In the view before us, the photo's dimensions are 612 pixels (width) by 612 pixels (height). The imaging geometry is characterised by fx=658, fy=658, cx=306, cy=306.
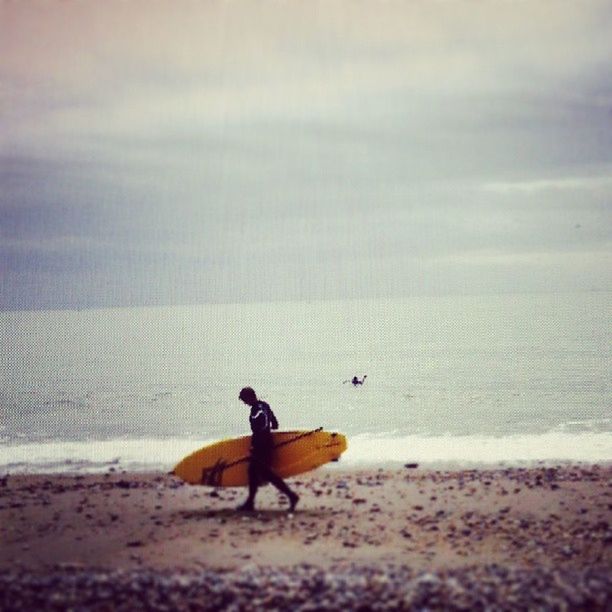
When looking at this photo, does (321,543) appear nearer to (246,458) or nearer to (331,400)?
(246,458)

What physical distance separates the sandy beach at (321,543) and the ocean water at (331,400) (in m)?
5.80

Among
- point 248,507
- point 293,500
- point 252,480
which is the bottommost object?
point 248,507

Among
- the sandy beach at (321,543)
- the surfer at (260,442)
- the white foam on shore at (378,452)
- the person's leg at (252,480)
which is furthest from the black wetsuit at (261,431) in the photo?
the white foam on shore at (378,452)

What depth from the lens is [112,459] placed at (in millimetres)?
22750

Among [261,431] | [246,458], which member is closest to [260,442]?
[261,431]

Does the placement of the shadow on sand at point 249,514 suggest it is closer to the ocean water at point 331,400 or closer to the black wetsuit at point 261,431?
the black wetsuit at point 261,431

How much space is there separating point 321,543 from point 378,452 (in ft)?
43.8

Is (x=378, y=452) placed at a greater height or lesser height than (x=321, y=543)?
lesser

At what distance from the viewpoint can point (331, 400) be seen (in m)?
43.7

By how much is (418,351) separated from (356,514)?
69944 millimetres

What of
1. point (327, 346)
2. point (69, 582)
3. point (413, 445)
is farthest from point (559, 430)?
point (327, 346)

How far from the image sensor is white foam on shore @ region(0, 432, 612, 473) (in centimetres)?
2109

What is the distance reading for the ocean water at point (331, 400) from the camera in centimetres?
2406

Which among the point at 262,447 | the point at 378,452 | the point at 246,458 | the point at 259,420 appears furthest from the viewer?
the point at 378,452
